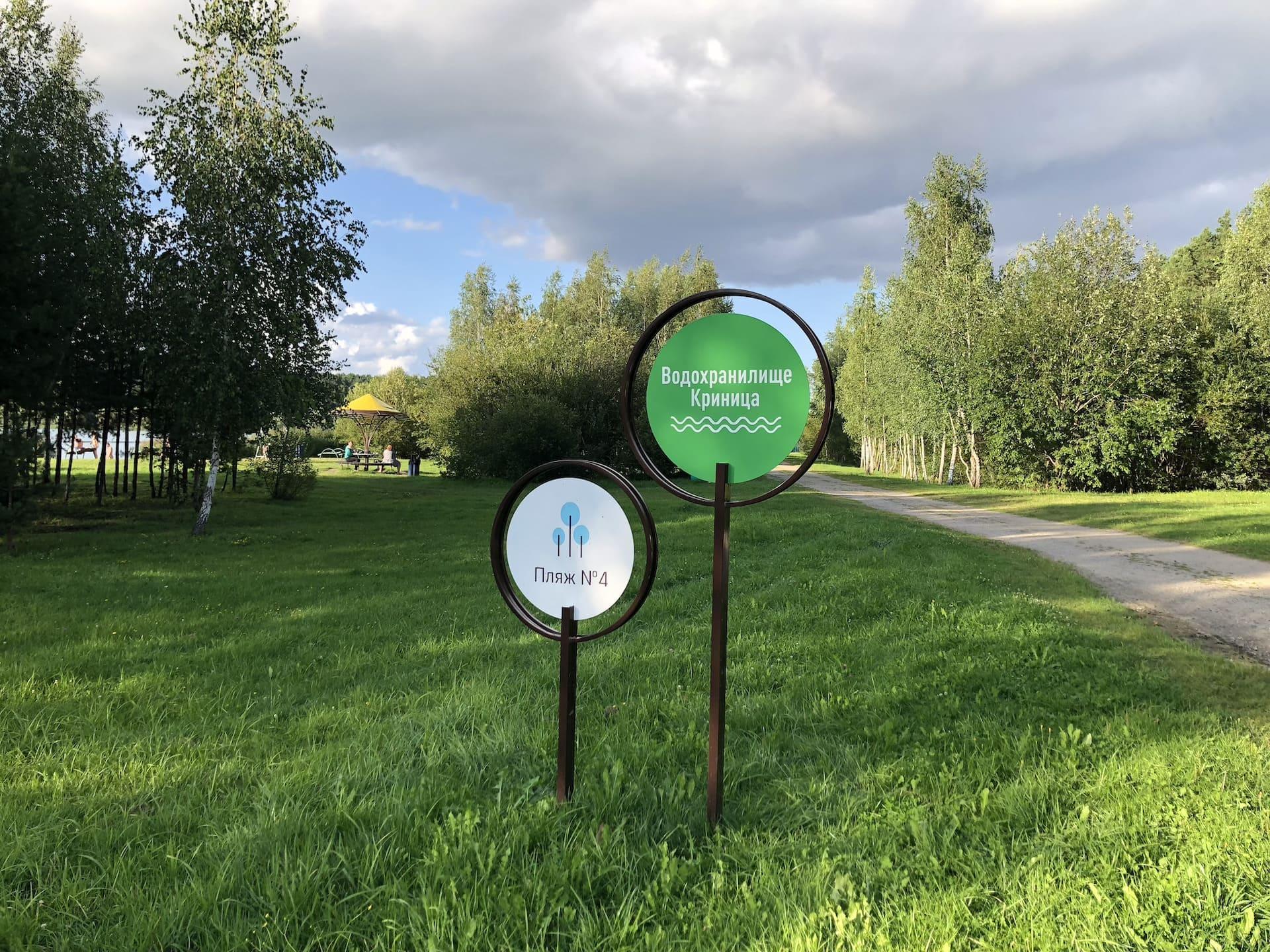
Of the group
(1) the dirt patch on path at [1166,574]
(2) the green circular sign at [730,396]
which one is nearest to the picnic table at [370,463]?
(1) the dirt patch on path at [1166,574]

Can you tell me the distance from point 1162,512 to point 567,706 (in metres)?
18.2

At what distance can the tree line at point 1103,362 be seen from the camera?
77.5 ft

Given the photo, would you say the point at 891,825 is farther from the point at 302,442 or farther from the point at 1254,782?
the point at 302,442

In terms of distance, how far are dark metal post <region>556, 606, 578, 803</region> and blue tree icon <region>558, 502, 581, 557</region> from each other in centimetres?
29

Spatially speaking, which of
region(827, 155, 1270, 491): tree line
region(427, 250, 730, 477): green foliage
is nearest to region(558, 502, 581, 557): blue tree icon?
region(427, 250, 730, 477): green foliage

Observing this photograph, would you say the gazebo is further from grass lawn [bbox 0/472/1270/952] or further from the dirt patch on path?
grass lawn [bbox 0/472/1270/952]

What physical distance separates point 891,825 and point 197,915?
2486 mm

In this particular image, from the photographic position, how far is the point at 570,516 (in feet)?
9.49

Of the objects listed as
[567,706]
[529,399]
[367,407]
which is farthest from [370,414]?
[567,706]

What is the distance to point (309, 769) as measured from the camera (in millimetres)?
3160

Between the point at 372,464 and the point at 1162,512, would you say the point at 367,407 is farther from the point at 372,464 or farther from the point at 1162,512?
the point at 1162,512

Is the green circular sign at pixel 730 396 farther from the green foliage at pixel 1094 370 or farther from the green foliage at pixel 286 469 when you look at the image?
the green foliage at pixel 1094 370

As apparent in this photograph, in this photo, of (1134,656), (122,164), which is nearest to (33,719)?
(1134,656)

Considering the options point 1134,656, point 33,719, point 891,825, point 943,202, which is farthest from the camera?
point 943,202
